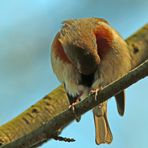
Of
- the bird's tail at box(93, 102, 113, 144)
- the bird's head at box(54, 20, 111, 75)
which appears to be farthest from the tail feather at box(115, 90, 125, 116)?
the bird's head at box(54, 20, 111, 75)

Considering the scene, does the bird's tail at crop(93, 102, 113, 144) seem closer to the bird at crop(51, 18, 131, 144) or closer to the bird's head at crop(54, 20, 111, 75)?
the bird at crop(51, 18, 131, 144)

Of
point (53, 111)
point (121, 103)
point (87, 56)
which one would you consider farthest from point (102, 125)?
point (87, 56)

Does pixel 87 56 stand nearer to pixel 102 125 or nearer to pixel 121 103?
pixel 121 103

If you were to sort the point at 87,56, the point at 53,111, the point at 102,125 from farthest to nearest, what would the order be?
the point at 102,125 → the point at 53,111 → the point at 87,56

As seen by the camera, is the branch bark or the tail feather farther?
the tail feather

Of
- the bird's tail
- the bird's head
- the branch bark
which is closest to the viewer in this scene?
the branch bark

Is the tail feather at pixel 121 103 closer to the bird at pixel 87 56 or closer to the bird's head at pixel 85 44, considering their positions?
the bird at pixel 87 56

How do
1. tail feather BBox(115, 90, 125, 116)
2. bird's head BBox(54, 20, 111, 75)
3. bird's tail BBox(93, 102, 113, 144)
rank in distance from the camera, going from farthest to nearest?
1. bird's tail BBox(93, 102, 113, 144)
2. tail feather BBox(115, 90, 125, 116)
3. bird's head BBox(54, 20, 111, 75)

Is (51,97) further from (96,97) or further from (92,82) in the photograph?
(96,97)
